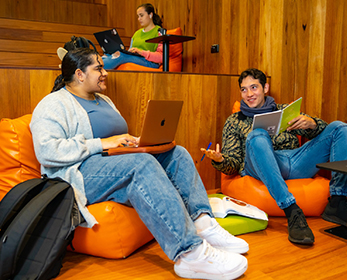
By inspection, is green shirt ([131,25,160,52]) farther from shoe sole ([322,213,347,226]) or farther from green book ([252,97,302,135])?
shoe sole ([322,213,347,226])

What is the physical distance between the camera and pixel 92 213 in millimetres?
1552

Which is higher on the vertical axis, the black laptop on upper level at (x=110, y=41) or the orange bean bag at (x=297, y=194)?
the black laptop on upper level at (x=110, y=41)

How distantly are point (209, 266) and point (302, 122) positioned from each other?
104cm

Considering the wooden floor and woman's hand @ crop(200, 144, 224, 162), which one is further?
woman's hand @ crop(200, 144, 224, 162)

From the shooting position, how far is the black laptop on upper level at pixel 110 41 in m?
2.97

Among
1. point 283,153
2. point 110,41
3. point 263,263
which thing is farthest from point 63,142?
point 110,41

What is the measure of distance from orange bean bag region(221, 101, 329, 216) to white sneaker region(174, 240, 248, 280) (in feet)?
2.39

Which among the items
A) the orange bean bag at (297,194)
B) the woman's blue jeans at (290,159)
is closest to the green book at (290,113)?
the woman's blue jeans at (290,159)

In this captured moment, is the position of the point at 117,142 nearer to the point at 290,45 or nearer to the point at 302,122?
the point at 302,122

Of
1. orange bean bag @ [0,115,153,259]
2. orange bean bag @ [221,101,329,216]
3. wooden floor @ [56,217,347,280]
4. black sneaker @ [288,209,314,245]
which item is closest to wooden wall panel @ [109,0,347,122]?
orange bean bag @ [221,101,329,216]

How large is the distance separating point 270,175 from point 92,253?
96cm

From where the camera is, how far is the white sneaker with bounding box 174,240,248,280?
4.46ft

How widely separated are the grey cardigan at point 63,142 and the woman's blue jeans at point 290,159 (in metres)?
0.86

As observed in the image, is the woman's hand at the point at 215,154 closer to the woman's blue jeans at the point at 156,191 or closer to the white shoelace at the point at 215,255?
the woman's blue jeans at the point at 156,191
